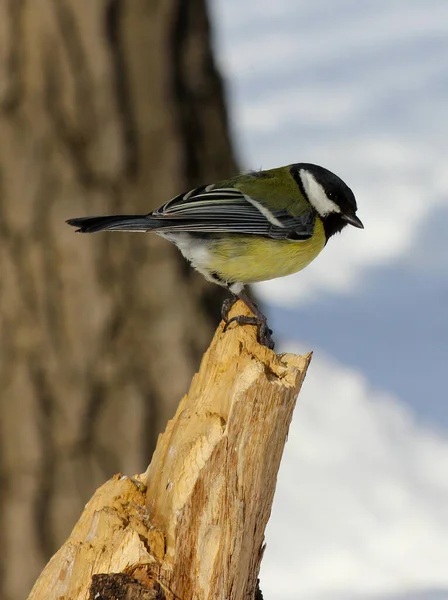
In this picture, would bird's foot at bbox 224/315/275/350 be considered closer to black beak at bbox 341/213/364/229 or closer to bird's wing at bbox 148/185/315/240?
bird's wing at bbox 148/185/315/240

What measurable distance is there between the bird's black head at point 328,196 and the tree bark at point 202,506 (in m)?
1.25

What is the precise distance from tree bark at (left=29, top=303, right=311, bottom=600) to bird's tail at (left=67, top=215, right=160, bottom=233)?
2.43 feet

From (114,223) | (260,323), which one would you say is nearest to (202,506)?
(260,323)

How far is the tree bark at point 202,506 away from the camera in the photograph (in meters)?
3.11

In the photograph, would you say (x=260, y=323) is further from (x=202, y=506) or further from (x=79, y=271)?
(x=79, y=271)

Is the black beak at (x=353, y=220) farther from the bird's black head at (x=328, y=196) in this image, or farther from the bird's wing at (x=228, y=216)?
the bird's wing at (x=228, y=216)

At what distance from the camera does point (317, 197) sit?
181 inches

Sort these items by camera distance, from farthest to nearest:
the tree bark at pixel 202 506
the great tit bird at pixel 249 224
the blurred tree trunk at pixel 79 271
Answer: the blurred tree trunk at pixel 79 271, the great tit bird at pixel 249 224, the tree bark at pixel 202 506

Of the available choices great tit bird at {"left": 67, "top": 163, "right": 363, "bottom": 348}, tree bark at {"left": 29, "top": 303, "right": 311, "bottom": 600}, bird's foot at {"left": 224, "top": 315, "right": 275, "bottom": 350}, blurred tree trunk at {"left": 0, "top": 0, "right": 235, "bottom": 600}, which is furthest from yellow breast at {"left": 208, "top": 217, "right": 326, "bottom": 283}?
blurred tree trunk at {"left": 0, "top": 0, "right": 235, "bottom": 600}

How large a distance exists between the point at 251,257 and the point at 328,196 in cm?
60

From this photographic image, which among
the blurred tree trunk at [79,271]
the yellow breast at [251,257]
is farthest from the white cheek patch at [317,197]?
the blurred tree trunk at [79,271]

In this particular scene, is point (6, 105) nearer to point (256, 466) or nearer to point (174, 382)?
point (174, 382)

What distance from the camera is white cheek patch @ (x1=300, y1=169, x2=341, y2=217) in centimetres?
457

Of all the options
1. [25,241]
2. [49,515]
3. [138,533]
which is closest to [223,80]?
[25,241]
